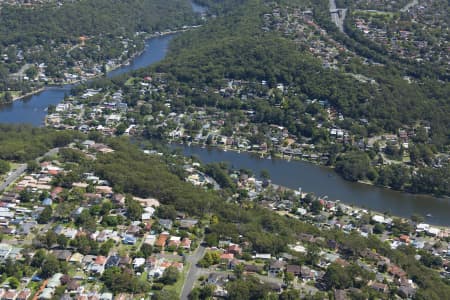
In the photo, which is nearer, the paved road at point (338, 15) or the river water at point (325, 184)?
the river water at point (325, 184)

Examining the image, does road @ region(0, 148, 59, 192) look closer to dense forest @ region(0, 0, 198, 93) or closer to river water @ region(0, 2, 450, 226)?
river water @ region(0, 2, 450, 226)

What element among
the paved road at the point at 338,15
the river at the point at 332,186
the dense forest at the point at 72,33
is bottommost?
the river at the point at 332,186

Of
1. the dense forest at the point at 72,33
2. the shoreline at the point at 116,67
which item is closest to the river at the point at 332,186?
the shoreline at the point at 116,67

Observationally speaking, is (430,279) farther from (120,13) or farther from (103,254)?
(120,13)

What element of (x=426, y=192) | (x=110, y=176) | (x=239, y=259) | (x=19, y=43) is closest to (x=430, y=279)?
(x=239, y=259)

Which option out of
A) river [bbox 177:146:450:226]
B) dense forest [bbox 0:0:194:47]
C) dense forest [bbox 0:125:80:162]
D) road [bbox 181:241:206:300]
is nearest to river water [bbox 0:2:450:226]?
river [bbox 177:146:450:226]

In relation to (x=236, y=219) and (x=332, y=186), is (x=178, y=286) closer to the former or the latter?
(x=236, y=219)

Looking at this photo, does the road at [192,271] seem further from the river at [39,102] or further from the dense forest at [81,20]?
the dense forest at [81,20]
